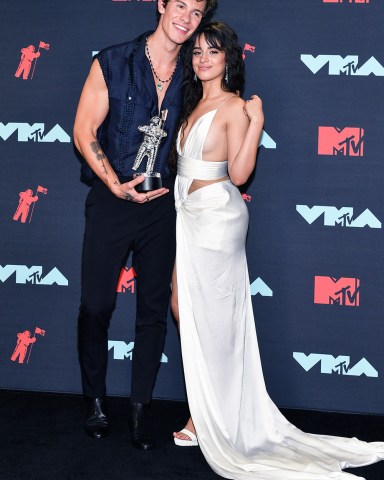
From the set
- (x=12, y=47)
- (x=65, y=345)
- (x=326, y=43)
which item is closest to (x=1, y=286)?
(x=65, y=345)

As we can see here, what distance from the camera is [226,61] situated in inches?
100

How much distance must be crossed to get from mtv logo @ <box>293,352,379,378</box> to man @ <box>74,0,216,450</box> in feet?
2.62

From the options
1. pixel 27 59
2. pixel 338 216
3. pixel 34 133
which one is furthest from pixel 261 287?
pixel 27 59

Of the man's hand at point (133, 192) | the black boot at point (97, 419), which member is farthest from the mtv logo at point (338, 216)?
the black boot at point (97, 419)

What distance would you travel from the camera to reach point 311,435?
8.75ft

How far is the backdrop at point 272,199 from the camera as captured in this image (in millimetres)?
3004

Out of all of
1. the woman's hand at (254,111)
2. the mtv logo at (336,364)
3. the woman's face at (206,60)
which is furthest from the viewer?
the mtv logo at (336,364)

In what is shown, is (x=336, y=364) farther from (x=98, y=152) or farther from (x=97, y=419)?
(x=98, y=152)

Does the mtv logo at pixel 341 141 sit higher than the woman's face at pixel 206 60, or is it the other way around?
the woman's face at pixel 206 60

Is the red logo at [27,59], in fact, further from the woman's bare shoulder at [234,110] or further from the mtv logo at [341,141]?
the mtv logo at [341,141]

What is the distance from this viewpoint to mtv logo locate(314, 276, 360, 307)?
3.06 m

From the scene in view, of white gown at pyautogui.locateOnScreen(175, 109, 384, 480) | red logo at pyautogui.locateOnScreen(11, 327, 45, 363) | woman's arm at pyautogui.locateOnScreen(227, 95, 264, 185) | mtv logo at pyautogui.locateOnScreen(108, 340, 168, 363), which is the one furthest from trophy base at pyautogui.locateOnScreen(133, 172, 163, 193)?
red logo at pyautogui.locateOnScreen(11, 327, 45, 363)

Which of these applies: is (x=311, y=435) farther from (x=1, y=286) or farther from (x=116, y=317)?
(x=1, y=286)

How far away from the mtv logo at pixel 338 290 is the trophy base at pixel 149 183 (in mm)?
1006
